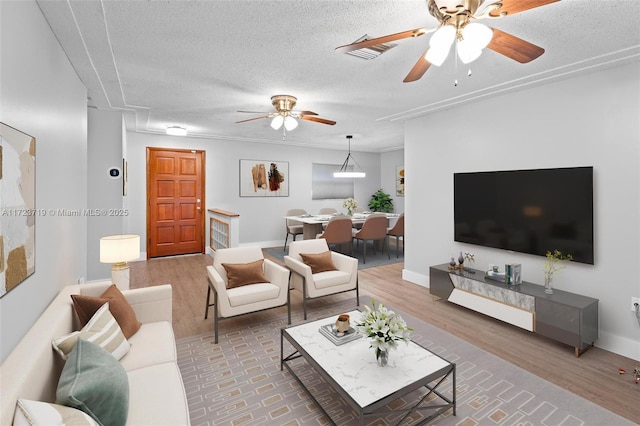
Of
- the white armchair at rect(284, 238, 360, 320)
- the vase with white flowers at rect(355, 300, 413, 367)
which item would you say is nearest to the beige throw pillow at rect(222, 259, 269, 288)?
the white armchair at rect(284, 238, 360, 320)

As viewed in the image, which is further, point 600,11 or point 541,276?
point 541,276

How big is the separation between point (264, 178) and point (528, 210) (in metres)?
5.43

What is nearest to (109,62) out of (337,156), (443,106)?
(443,106)

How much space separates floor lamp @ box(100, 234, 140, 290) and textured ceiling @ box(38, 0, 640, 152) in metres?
1.59

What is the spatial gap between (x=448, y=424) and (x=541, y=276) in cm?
215

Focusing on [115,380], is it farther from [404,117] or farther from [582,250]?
[404,117]

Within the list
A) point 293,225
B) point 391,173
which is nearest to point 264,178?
point 293,225

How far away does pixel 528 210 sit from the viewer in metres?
3.35

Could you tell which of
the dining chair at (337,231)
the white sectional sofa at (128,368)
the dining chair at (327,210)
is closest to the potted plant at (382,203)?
the dining chair at (327,210)

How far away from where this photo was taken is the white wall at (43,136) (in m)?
1.52

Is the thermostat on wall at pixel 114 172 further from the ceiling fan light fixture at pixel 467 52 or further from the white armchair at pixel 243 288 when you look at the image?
the ceiling fan light fixture at pixel 467 52

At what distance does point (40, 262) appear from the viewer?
1.96m

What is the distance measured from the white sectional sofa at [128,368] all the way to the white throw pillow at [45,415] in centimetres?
3

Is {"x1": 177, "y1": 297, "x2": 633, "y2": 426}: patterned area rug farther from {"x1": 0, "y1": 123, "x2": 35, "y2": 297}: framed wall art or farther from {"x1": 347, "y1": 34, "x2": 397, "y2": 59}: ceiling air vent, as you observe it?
{"x1": 347, "y1": 34, "x2": 397, "y2": 59}: ceiling air vent
